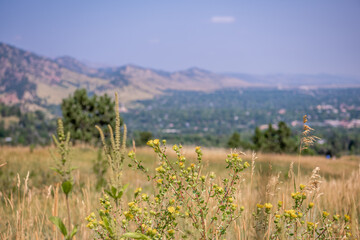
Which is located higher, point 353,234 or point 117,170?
point 117,170

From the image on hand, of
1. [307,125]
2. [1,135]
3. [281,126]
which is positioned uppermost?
[307,125]

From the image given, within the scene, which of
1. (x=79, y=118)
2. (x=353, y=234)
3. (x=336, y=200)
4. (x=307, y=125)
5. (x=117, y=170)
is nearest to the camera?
(x=117, y=170)

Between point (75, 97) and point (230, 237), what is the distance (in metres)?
30.1

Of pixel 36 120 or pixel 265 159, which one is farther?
pixel 36 120

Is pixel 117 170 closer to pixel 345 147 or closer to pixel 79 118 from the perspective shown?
pixel 79 118

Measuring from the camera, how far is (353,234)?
2.38 metres

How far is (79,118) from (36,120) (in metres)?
120

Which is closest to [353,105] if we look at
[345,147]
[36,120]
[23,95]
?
[345,147]

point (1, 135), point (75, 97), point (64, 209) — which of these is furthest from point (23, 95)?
point (64, 209)

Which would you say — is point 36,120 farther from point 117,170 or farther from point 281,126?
point 117,170

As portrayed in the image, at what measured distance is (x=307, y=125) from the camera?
2195mm

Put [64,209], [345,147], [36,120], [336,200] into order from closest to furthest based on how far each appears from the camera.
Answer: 1. [336,200]
2. [64,209]
3. [345,147]
4. [36,120]

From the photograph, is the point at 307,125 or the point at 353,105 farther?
the point at 353,105

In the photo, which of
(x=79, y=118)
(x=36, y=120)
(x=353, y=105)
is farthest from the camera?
(x=353, y=105)
